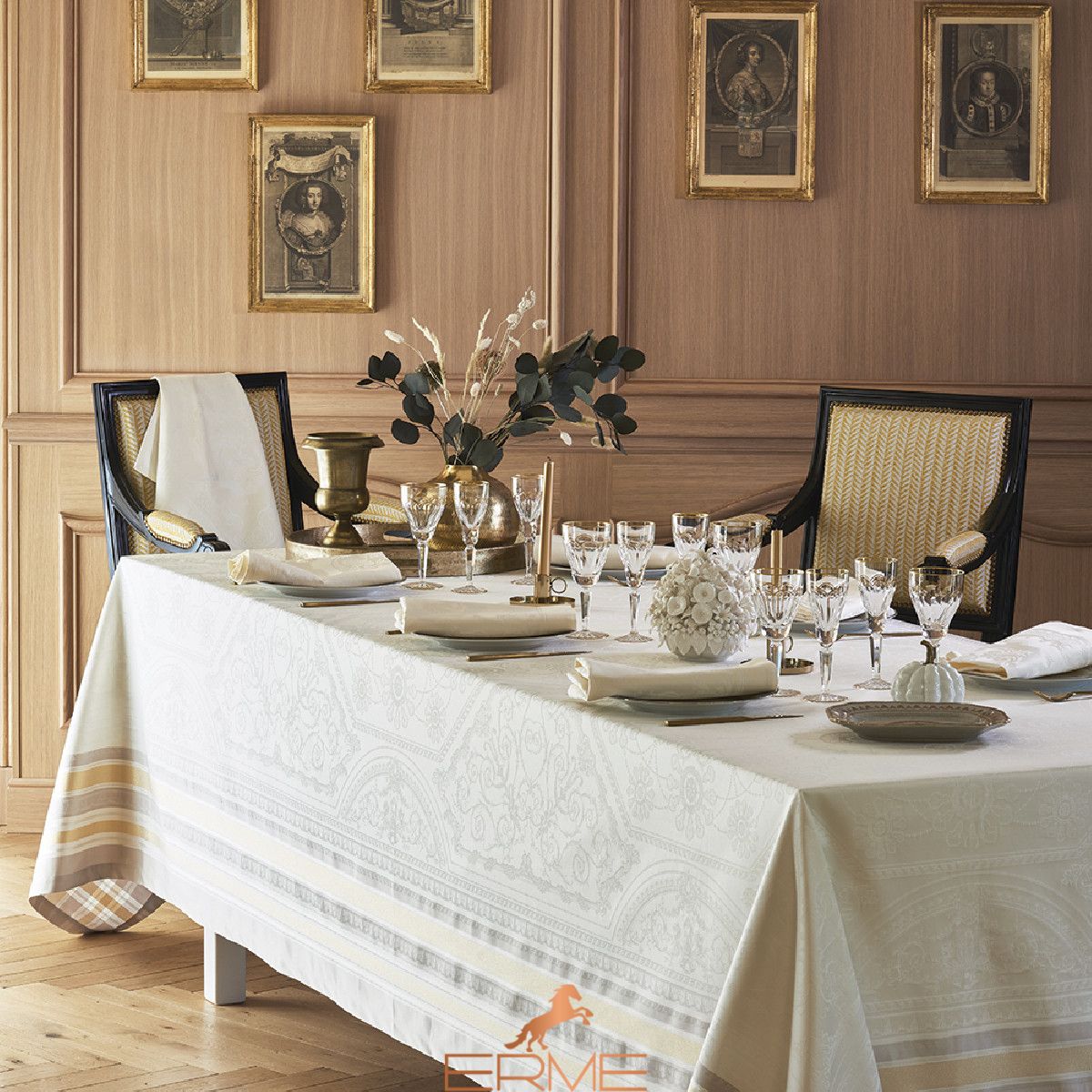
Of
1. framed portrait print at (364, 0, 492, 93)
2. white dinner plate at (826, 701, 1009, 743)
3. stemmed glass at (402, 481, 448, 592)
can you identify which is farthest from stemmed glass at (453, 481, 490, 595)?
framed portrait print at (364, 0, 492, 93)

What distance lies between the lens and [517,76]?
4.68 m

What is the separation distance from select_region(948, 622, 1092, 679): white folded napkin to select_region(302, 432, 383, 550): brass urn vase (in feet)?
4.56

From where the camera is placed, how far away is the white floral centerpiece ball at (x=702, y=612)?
227cm

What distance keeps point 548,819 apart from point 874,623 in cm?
52

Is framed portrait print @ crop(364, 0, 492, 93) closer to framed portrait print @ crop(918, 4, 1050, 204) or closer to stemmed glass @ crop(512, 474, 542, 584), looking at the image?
framed portrait print @ crop(918, 4, 1050, 204)

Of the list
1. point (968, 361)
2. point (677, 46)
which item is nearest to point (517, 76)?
point (677, 46)

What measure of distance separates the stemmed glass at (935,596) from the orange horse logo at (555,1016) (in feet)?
2.06

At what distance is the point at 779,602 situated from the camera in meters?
2.19

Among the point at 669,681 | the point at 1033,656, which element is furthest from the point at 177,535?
the point at 1033,656

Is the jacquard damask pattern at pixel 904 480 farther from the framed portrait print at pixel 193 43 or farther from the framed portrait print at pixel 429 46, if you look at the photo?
the framed portrait print at pixel 193 43

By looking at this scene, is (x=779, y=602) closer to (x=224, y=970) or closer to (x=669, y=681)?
(x=669, y=681)

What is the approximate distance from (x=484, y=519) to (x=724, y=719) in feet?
4.44

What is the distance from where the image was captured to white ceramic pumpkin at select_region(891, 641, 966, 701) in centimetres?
204

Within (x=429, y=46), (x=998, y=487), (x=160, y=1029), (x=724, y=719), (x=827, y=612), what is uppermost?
(x=429, y=46)
